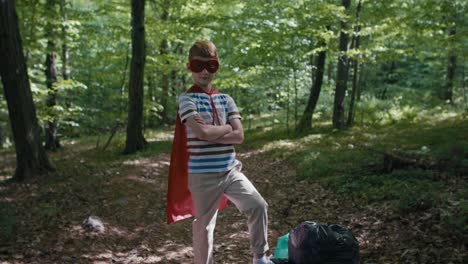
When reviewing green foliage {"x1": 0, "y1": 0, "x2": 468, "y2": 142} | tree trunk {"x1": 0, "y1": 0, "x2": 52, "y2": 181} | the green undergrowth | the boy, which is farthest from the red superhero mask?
green foliage {"x1": 0, "y1": 0, "x2": 468, "y2": 142}

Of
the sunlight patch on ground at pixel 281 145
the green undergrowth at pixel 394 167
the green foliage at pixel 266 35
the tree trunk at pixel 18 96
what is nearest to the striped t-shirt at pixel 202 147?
the green undergrowth at pixel 394 167

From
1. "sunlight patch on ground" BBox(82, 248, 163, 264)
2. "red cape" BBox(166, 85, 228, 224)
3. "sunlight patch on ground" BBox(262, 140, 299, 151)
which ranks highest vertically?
"red cape" BBox(166, 85, 228, 224)

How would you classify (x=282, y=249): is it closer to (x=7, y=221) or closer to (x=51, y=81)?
(x=7, y=221)

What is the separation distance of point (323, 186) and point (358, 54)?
7.00 m

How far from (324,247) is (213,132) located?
125 centimetres

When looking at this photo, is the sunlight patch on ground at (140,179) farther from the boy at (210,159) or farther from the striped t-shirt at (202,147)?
the striped t-shirt at (202,147)

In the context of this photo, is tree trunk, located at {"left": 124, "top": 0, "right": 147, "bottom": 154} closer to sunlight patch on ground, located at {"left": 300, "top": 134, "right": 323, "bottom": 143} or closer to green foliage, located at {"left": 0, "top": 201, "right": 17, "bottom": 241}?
sunlight patch on ground, located at {"left": 300, "top": 134, "right": 323, "bottom": 143}

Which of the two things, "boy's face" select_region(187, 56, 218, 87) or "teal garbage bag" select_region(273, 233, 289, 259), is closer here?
"boy's face" select_region(187, 56, 218, 87)

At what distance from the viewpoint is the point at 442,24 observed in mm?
9344

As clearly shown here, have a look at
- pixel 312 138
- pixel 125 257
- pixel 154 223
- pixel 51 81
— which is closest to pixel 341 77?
pixel 312 138

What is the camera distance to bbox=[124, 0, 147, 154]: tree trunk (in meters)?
11.1

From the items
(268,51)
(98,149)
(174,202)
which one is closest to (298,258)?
(174,202)

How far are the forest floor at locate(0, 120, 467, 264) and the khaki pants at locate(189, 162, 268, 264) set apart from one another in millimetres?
1504

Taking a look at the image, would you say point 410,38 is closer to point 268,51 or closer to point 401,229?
point 268,51
